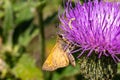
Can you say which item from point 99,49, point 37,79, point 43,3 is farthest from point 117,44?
point 37,79

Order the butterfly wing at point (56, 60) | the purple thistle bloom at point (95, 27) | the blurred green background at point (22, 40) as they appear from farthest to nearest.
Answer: the blurred green background at point (22, 40)
the butterfly wing at point (56, 60)
the purple thistle bloom at point (95, 27)

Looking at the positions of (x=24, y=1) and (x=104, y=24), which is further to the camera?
(x=24, y=1)

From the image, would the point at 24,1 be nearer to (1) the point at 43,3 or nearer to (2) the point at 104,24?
(1) the point at 43,3

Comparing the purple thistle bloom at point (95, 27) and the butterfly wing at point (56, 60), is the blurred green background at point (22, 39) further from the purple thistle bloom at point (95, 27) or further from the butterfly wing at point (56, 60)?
the butterfly wing at point (56, 60)

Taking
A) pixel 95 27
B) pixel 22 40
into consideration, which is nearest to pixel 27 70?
pixel 22 40

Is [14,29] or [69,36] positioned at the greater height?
[69,36]

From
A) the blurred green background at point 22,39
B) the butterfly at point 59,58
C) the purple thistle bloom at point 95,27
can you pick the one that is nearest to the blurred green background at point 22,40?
the blurred green background at point 22,39

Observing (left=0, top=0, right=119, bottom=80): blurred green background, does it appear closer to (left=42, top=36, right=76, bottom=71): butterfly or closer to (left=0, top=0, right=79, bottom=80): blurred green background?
(left=0, top=0, right=79, bottom=80): blurred green background
